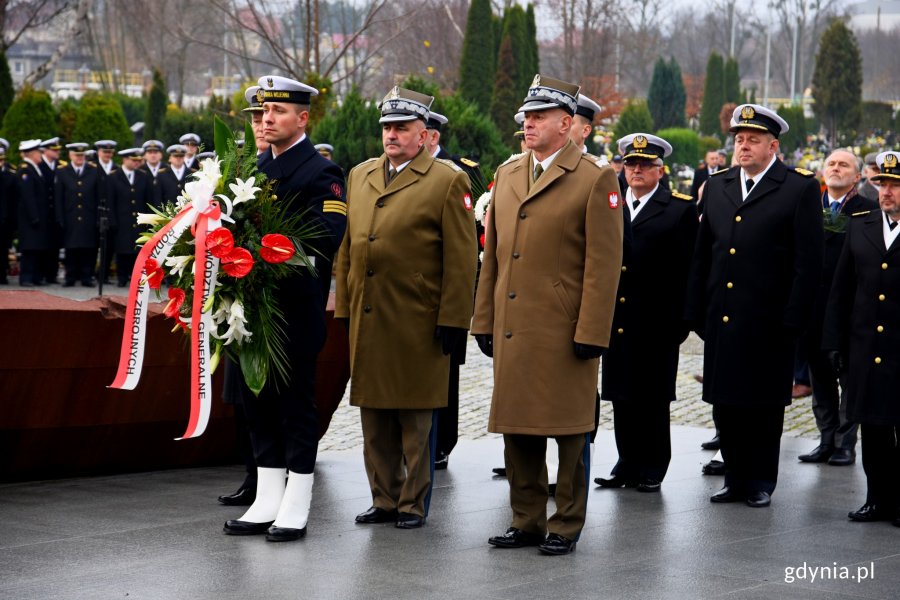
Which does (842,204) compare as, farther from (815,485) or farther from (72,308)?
(72,308)

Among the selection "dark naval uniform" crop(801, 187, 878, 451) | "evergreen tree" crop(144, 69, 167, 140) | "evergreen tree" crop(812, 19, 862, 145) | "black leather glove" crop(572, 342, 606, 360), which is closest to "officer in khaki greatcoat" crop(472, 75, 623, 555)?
"black leather glove" crop(572, 342, 606, 360)

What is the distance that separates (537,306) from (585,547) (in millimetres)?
1157

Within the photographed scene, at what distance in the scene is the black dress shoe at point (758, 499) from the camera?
291 inches

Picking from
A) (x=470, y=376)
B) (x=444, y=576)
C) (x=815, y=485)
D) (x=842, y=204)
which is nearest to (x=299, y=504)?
(x=444, y=576)

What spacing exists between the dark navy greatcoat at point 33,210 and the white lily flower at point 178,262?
1604 cm

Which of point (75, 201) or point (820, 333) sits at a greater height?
point (75, 201)

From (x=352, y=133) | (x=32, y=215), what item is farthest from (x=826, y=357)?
(x=32, y=215)

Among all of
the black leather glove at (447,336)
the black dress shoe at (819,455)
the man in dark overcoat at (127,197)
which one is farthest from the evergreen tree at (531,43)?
the black leather glove at (447,336)

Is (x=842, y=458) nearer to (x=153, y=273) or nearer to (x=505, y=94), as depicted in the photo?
(x=153, y=273)

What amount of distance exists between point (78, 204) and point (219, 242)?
1639 cm

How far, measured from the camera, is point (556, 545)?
6113 mm

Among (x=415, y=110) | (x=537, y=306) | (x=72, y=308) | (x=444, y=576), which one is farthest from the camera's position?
(x=72, y=308)

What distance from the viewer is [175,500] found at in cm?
715

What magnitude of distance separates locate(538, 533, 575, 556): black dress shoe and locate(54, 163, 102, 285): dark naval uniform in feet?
55.4
